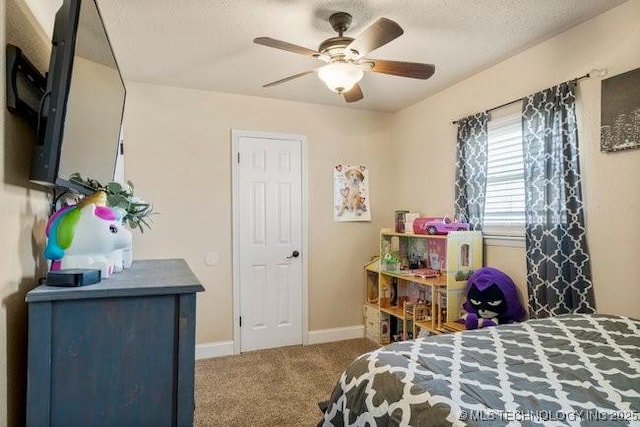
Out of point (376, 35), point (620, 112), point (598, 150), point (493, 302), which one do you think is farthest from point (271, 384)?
point (620, 112)

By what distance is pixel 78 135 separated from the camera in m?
1.22

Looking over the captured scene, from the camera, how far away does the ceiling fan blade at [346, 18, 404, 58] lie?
1606 millimetres

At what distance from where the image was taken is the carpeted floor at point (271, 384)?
2.29 meters

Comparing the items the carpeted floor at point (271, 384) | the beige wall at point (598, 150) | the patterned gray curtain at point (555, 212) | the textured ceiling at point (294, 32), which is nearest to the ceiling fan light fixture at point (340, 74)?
the textured ceiling at point (294, 32)

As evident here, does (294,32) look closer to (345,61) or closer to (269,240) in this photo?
(345,61)

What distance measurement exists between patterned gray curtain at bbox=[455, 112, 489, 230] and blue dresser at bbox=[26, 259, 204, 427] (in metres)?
2.43

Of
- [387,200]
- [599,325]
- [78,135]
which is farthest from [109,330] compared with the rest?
[387,200]

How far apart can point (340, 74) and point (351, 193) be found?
1927 mm

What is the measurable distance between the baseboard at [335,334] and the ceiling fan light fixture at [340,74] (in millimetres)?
2502

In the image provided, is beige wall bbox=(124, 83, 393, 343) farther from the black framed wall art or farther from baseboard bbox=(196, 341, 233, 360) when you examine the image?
the black framed wall art

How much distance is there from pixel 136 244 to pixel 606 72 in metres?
3.49

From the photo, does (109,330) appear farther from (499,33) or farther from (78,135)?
(499,33)

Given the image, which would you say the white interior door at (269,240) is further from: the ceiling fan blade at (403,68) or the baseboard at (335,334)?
the ceiling fan blade at (403,68)

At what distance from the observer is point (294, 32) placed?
223cm
